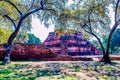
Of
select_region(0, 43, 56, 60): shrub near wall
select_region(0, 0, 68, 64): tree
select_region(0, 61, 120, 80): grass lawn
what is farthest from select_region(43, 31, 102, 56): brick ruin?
select_region(0, 61, 120, 80): grass lawn

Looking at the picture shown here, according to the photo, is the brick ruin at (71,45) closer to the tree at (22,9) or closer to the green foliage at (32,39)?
the green foliage at (32,39)

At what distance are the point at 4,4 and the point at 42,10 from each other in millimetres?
3698

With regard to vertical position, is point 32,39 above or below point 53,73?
above

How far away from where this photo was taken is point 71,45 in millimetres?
64062

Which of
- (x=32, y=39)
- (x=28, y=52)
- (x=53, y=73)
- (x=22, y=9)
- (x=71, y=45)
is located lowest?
(x=53, y=73)

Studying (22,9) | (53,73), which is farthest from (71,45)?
(53,73)

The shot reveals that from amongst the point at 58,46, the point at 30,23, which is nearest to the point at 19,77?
the point at 30,23

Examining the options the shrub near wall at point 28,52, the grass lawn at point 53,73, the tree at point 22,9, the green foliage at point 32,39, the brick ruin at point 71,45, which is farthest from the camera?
the green foliage at point 32,39

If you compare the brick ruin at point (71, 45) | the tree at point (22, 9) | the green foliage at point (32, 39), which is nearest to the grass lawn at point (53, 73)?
the tree at point (22, 9)

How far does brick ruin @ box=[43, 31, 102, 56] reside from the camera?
63719 mm

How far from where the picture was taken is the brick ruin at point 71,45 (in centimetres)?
6372

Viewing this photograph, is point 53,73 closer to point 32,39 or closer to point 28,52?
point 28,52

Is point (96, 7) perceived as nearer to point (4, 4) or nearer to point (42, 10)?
point (42, 10)

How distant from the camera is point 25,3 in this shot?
2130cm
